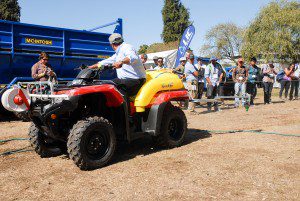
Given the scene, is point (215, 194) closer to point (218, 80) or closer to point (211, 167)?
point (211, 167)

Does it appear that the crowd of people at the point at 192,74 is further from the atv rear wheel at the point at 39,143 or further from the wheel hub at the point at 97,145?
the atv rear wheel at the point at 39,143

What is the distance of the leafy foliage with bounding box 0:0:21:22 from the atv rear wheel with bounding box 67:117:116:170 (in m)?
31.7

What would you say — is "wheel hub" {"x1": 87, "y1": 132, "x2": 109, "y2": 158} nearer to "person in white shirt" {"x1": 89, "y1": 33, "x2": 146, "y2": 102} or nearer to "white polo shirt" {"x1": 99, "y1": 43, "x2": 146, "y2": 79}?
"person in white shirt" {"x1": 89, "y1": 33, "x2": 146, "y2": 102}

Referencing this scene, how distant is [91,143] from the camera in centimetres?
425

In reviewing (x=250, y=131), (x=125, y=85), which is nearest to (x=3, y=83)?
(x=125, y=85)

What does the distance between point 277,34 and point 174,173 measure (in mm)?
37260

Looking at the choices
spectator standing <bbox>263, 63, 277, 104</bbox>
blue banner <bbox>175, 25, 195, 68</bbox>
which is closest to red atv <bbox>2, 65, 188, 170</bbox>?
blue banner <bbox>175, 25, 195, 68</bbox>

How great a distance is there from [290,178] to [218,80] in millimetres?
7102

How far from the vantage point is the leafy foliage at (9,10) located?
1252 inches

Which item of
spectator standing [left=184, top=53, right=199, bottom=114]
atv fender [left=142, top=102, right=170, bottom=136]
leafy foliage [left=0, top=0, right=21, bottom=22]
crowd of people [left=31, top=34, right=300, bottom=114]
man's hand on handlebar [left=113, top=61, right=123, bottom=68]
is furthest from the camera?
leafy foliage [left=0, top=0, right=21, bottom=22]

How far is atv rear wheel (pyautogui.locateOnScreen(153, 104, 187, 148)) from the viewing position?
17.2ft

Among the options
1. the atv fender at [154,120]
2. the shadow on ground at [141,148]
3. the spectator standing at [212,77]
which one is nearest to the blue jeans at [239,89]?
the spectator standing at [212,77]

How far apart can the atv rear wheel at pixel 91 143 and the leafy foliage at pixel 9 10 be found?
104ft

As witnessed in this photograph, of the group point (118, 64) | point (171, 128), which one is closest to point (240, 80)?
point (171, 128)
